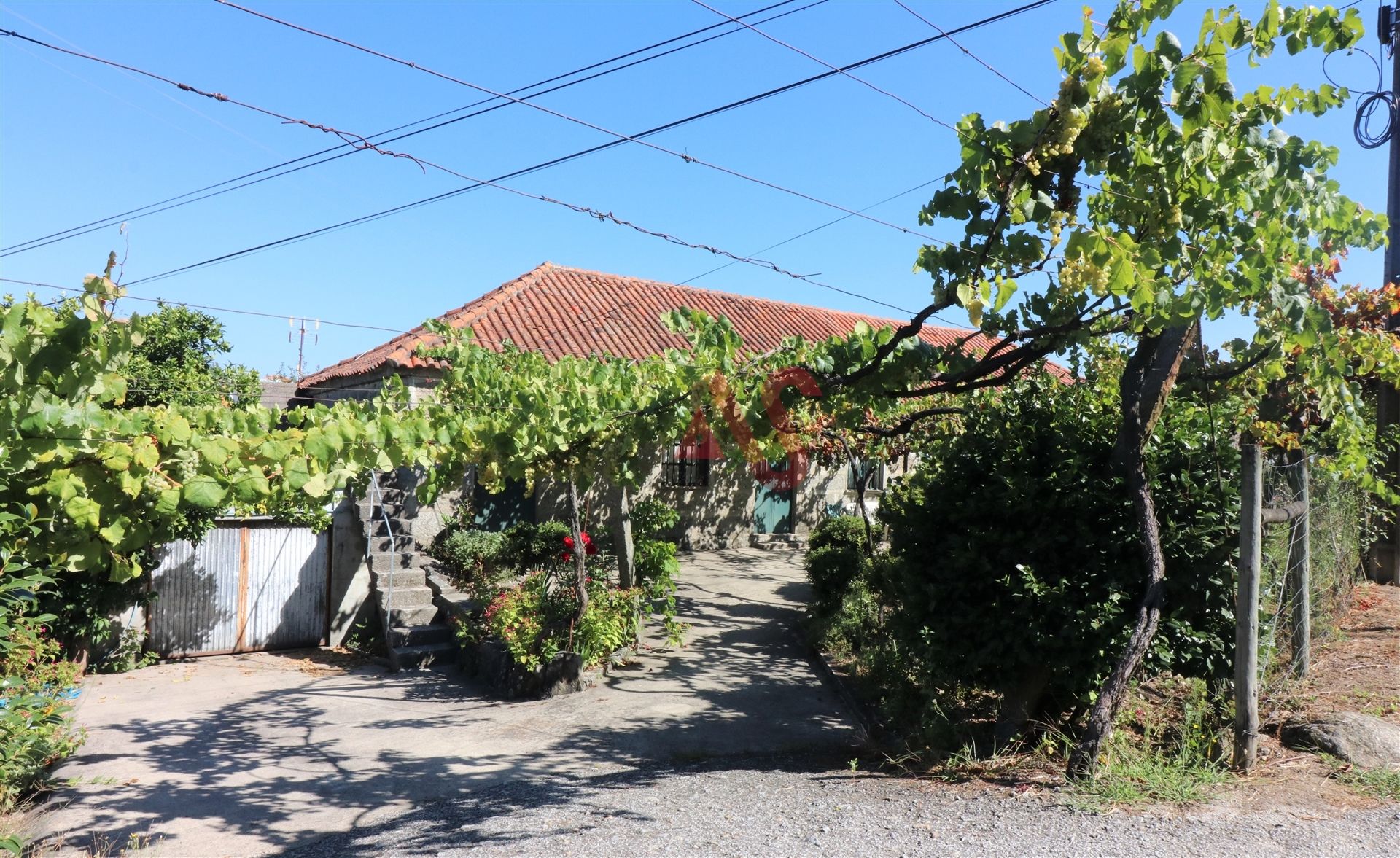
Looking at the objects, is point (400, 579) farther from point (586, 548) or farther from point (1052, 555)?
point (1052, 555)

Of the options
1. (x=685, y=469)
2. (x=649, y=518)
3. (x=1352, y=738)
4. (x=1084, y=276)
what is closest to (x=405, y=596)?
(x=649, y=518)

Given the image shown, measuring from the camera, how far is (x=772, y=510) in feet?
55.4

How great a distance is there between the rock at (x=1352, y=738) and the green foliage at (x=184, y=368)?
470 inches

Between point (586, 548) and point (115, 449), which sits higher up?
point (115, 449)

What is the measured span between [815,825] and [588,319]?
11321 mm

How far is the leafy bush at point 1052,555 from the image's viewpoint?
16.7ft

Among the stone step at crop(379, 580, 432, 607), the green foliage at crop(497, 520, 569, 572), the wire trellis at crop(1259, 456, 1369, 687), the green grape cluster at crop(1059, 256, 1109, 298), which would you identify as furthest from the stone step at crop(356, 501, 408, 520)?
the wire trellis at crop(1259, 456, 1369, 687)

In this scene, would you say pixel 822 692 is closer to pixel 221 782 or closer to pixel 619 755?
pixel 619 755

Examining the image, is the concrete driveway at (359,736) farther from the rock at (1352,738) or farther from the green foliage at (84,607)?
the rock at (1352,738)

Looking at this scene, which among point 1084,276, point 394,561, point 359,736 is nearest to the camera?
point 1084,276

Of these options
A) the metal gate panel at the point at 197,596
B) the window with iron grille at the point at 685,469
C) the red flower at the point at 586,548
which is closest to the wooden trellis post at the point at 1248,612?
the red flower at the point at 586,548

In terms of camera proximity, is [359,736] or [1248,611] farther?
[359,736]

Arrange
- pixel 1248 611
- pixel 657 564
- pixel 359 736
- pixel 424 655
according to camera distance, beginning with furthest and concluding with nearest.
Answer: pixel 657 564
pixel 424 655
pixel 359 736
pixel 1248 611

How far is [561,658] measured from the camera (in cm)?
821
